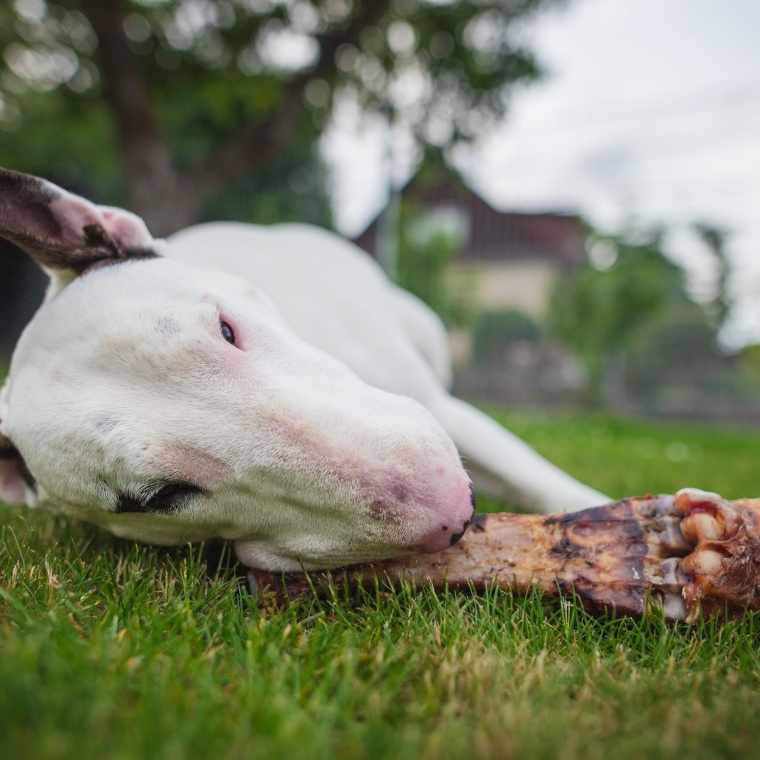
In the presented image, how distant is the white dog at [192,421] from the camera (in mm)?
1199

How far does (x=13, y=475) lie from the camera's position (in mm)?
1717

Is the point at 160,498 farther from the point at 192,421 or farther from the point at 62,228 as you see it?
the point at 62,228

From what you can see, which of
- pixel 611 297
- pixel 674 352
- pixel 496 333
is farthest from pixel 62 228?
pixel 496 333

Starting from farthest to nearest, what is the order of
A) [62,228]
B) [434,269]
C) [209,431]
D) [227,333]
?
1. [434,269]
2. [62,228]
3. [227,333]
4. [209,431]

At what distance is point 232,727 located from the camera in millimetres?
772

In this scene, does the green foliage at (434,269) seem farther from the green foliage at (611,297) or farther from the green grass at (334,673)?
the green grass at (334,673)

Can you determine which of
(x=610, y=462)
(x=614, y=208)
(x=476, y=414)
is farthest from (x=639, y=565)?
(x=614, y=208)

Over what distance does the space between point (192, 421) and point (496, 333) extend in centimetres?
763

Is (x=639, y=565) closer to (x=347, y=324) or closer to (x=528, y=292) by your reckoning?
(x=347, y=324)

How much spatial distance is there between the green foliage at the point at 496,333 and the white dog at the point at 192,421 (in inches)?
278

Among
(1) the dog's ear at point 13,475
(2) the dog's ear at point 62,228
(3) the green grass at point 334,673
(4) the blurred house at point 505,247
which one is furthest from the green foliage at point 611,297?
(1) the dog's ear at point 13,475

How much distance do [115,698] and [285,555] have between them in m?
0.54

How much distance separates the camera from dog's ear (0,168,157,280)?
1.54 metres

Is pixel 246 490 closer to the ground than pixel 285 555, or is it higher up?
higher up
